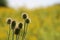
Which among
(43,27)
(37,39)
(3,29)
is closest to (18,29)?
(37,39)

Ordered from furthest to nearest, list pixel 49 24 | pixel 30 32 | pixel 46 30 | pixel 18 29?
1. pixel 49 24
2. pixel 46 30
3. pixel 30 32
4. pixel 18 29

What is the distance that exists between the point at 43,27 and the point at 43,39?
116 cm

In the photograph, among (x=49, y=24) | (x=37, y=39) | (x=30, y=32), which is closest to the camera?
(x=37, y=39)

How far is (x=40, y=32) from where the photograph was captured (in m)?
5.23

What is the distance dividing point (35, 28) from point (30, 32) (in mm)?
463

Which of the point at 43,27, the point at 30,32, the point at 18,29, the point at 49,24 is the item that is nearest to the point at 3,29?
the point at 30,32

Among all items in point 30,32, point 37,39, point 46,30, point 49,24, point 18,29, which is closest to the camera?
Result: point 18,29

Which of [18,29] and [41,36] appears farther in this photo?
[41,36]

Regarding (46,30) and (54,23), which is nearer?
(46,30)

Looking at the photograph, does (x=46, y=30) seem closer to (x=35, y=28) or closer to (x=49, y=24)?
(x=35, y=28)

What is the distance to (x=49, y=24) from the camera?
630 cm

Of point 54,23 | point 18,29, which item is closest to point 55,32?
point 54,23

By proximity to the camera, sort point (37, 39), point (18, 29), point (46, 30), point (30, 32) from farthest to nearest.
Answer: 1. point (46, 30)
2. point (30, 32)
3. point (37, 39)
4. point (18, 29)

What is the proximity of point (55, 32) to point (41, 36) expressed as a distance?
20.3 inches
